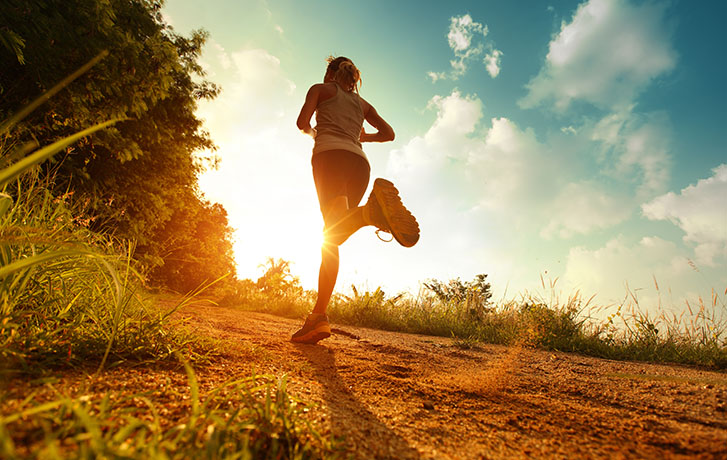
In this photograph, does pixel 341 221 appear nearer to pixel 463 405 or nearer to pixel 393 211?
pixel 393 211

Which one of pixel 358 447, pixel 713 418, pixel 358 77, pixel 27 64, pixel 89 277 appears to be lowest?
pixel 358 447

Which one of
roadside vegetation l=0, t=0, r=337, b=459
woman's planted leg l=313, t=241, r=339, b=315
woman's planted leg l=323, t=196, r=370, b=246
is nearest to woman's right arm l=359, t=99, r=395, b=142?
woman's planted leg l=323, t=196, r=370, b=246

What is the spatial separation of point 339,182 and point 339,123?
507mm

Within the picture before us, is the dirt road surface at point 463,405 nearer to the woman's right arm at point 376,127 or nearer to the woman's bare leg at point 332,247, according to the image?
the woman's bare leg at point 332,247

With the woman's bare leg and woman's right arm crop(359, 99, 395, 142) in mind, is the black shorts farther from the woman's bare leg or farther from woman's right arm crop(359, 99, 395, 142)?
woman's right arm crop(359, 99, 395, 142)

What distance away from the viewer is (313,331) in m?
2.22

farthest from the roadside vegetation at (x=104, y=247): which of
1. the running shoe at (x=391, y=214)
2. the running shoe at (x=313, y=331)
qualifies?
the running shoe at (x=391, y=214)

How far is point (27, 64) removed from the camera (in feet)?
15.3

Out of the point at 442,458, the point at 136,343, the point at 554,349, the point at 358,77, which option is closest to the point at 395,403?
the point at 442,458

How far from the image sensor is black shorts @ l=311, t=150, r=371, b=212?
7.97ft

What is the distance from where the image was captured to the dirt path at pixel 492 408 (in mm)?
815

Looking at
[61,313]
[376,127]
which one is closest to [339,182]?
[376,127]

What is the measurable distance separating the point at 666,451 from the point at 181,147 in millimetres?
9610

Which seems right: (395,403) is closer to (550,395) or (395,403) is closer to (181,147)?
(550,395)
